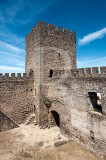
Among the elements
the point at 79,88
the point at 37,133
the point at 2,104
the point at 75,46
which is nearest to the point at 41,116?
the point at 37,133

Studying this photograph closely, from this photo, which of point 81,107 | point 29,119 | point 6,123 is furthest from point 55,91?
point 6,123

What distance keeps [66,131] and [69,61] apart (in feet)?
24.5

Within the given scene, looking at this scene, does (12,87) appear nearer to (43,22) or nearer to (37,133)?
(37,133)

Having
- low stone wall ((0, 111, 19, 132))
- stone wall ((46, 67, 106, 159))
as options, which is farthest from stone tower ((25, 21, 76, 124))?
low stone wall ((0, 111, 19, 132))

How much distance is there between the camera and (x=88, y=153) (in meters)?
7.16

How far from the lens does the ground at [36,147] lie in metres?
6.85

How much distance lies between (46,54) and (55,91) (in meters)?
4.00

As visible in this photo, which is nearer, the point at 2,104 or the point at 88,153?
the point at 88,153

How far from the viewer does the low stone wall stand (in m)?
10.2

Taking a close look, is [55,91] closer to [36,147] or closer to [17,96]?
[17,96]

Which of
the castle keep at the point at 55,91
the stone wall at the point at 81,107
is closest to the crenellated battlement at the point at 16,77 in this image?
the castle keep at the point at 55,91

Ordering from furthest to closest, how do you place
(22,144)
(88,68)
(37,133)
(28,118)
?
(28,118) < (37,133) < (22,144) < (88,68)

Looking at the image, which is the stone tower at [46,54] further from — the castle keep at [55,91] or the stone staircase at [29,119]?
the stone staircase at [29,119]

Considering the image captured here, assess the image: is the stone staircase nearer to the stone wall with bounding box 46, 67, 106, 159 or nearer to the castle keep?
the castle keep
